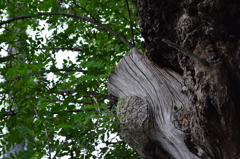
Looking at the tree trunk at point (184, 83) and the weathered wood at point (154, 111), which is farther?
the weathered wood at point (154, 111)

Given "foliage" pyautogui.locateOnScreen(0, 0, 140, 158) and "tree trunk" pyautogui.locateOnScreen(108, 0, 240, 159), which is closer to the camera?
"tree trunk" pyautogui.locateOnScreen(108, 0, 240, 159)

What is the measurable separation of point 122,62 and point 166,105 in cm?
50

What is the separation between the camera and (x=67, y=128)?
5.67 ft

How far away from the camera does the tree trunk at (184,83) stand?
54.2 inches

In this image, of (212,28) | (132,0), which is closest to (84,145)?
(212,28)

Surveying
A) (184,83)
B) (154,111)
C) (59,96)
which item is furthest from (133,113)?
(59,96)

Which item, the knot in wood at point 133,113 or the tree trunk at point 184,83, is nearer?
the tree trunk at point 184,83

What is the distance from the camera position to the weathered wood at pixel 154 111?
1.66m

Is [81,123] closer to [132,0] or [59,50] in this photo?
[132,0]

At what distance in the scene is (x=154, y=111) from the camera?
1.78m

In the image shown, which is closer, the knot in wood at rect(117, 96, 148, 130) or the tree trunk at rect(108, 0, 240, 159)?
the tree trunk at rect(108, 0, 240, 159)

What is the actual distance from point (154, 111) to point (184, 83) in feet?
0.98

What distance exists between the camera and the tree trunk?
138 centimetres

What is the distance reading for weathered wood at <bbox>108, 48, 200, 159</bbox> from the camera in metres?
1.66
